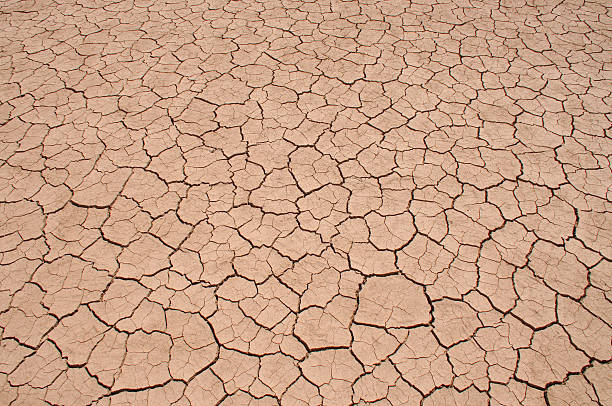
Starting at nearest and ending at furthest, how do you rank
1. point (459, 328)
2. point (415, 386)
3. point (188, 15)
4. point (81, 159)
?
1. point (415, 386)
2. point (459, 328)
3. point (81, 159)
4. point (188, 15)

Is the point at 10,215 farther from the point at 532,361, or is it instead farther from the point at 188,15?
the point at 532,361

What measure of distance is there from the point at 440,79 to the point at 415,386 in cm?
246

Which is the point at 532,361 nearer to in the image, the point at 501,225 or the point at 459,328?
the point at 459,328

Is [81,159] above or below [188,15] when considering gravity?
below

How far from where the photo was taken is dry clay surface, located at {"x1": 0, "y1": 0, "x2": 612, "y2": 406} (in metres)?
1.80

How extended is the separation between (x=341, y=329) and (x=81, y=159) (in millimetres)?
2063

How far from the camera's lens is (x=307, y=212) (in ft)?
7.93

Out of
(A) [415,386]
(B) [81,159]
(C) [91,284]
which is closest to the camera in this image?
(A) [415,386]

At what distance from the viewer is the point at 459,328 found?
1919 millimetres

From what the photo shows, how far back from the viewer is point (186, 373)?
179 cm

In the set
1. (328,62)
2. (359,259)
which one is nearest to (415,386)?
(359,259)

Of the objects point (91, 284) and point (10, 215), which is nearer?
point (91, 284)

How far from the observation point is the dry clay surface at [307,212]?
180cm

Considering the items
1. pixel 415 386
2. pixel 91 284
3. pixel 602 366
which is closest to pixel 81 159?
pixel 91 284
